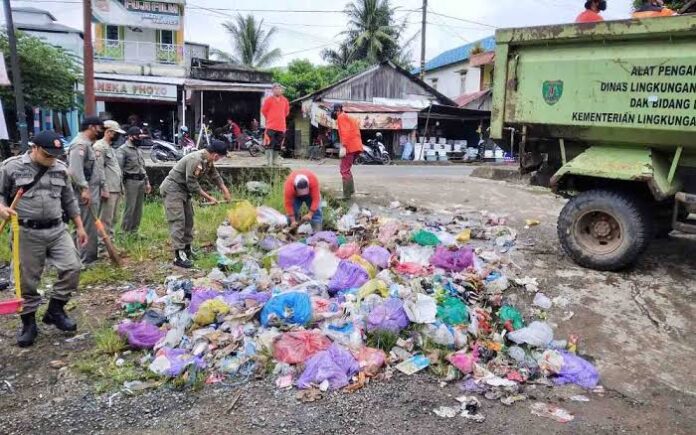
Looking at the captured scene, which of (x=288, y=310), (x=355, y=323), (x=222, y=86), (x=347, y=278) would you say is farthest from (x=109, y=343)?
(x=222, y=86)

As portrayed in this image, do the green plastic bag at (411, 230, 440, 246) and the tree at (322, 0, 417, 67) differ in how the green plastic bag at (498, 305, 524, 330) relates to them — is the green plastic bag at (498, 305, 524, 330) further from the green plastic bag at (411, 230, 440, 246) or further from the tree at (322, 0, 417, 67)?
→ the tree at (322, 0, 417, 67)

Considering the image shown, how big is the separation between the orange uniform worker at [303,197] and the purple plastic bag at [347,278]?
152cm

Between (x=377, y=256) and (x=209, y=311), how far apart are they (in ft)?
6.16

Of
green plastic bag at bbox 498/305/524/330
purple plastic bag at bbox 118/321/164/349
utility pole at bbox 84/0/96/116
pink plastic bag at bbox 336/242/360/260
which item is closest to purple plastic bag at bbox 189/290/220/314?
purple plastic bag at bbox 118/321/164/349

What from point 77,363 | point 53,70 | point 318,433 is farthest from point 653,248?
point 53,70

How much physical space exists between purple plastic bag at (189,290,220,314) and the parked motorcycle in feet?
45.7

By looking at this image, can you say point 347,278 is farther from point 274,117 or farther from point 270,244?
point 274,117

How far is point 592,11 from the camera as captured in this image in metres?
5.60

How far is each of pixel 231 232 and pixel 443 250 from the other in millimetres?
2525

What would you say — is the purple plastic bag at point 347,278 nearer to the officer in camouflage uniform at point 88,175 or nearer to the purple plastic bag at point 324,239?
the purple plastic bag at point 324,239

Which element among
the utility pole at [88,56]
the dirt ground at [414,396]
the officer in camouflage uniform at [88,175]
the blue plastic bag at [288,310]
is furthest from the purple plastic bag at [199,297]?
the utility pole at [88,56]

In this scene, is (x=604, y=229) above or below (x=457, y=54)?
below

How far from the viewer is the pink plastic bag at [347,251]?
18.3ft

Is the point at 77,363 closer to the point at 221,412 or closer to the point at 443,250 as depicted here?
the point at 221,412
